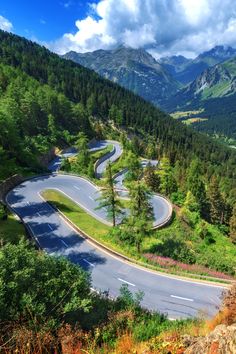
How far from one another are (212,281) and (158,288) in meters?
6.30

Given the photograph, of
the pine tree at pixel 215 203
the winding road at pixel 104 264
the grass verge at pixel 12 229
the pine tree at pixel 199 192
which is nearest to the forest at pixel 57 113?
the winding road at pixel 104 264

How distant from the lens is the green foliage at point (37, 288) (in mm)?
12320

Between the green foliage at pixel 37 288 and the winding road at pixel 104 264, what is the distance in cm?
605

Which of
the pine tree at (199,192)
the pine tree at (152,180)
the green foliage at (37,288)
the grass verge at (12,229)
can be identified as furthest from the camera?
the pine tree at (199,192)

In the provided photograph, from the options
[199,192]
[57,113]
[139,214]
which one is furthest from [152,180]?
[57,113]

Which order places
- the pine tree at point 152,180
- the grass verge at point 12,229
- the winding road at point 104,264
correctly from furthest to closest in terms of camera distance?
the pine tree at point 152,180 → the grass verge at point 12,229 → the winding road at point 104,264

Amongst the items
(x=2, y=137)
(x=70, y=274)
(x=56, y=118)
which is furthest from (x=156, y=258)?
(x=56, y=118)

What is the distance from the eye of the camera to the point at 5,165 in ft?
191

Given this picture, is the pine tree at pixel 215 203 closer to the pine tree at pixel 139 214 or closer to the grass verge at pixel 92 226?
the pine tree at pixel 139 214

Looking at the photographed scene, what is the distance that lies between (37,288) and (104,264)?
2223 cm

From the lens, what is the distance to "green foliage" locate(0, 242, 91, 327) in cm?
1232

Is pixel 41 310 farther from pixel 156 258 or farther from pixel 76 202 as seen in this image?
pixel 76 202

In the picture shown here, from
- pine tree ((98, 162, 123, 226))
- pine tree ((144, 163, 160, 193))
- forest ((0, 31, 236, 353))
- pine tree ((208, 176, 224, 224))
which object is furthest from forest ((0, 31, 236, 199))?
pine tree ((208, 176, 224, 224))

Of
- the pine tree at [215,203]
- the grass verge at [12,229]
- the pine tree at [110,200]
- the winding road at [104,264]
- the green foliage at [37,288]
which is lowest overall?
the pine tree at [215,203]
